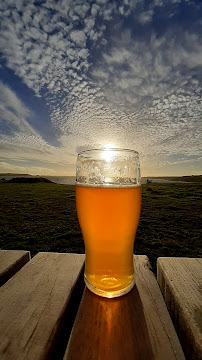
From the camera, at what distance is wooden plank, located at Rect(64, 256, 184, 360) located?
0.59m

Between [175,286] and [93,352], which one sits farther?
[175,286]

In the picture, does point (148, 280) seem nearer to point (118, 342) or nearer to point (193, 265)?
point (193, 265)

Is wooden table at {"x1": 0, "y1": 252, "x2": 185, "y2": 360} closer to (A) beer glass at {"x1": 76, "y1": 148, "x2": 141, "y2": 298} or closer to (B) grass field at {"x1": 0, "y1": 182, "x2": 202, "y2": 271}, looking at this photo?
(A) beer glass at {"x1": 76, "y1": 148, "x2": 141, "y2": 298}

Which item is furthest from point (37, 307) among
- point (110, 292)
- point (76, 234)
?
point (76, 234)

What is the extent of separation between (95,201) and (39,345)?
0.58 metres

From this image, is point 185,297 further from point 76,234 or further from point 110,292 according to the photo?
point 76,234

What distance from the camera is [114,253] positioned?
40.9 inches

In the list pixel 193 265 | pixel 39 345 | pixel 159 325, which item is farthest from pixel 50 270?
pixel 193 265

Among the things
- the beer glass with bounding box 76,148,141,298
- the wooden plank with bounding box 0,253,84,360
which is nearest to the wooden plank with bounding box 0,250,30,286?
the wooden plank with bounding box 0,253,84,360

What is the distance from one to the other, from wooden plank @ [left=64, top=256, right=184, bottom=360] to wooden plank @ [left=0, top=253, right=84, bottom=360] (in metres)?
0.07

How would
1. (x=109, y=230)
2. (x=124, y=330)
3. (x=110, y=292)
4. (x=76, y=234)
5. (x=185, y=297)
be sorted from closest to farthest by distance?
(x=124, y=330) < (x=185, y=297) < (x=110, y=292) < (x=109, y=230) < (x=76, y=234)

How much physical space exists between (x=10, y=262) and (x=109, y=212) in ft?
1.90

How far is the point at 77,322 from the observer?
702 millimetres

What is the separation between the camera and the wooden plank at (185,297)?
63cm
